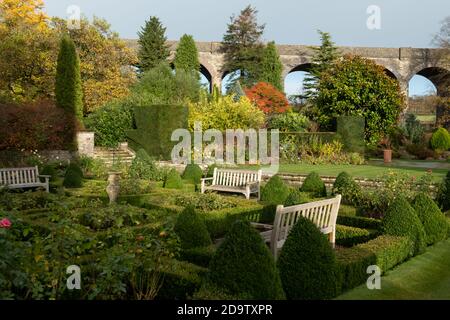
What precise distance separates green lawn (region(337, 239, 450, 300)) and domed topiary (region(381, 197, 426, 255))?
21 centimetres

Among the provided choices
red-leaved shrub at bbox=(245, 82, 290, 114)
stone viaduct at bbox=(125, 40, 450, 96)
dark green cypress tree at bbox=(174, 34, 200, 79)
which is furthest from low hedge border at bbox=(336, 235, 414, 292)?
stone viaduct at bbox=(125, 40, 450, 96)

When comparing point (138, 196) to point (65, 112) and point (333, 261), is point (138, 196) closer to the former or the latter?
point (333, 261)

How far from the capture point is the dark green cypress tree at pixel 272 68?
109ft

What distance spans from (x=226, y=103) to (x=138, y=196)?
10704 millimetres

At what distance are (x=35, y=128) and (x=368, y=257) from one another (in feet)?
46.6

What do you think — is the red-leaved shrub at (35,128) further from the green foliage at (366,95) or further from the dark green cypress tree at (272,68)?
the dark green cypress tree at (272,68)

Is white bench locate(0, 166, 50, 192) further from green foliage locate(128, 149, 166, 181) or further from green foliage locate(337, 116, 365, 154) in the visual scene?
green foliage locate(337, 116, 365, 154)

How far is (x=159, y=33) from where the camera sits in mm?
33562

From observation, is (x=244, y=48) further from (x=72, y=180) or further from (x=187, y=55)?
(x=72, y=180)

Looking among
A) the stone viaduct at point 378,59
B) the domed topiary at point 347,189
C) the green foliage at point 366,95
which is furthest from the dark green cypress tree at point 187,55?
the domed topiary at point 347,189

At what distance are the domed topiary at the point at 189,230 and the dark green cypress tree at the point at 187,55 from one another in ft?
92.8

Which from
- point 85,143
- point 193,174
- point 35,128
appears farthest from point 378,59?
point 35,128
